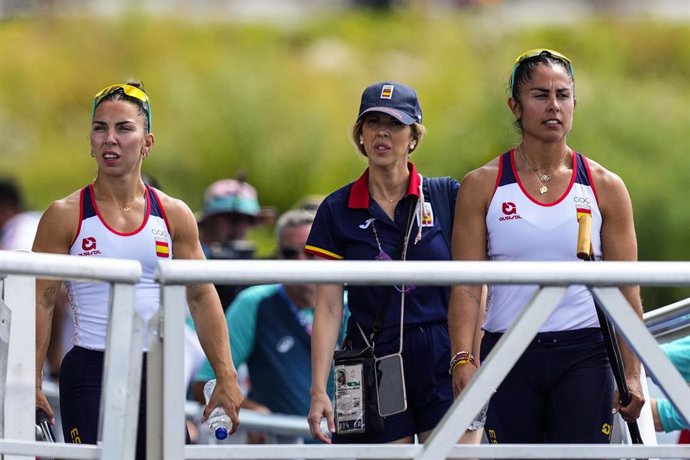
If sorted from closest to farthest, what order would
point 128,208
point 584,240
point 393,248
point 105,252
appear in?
1. point 584,240
2. point 105,252
3. point 128,208
4. point 393,248

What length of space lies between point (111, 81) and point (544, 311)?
1840cm

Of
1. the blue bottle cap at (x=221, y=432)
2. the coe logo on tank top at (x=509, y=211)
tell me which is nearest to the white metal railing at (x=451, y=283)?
the blue bottle cap at (x=221, y=432)

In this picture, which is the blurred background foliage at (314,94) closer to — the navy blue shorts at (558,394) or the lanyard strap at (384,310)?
the lanyard strap at (384,310)

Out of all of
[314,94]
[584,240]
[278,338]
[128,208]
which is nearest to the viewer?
[584,240]

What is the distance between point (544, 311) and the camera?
3656 mm

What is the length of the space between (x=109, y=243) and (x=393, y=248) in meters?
1.07

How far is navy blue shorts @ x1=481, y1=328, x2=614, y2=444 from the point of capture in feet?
15.6

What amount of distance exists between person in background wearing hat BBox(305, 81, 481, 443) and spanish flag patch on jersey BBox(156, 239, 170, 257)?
1.89ft

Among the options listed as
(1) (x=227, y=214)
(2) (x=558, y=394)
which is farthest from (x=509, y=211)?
(1) (x=227, y=214)

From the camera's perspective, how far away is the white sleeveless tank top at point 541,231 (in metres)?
4.74

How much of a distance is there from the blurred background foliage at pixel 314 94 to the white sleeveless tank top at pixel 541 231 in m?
10.6

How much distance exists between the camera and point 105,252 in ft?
16.1

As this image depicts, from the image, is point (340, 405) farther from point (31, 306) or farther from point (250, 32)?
point (250, 32)

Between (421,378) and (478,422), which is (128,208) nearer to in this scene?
(421,378)
